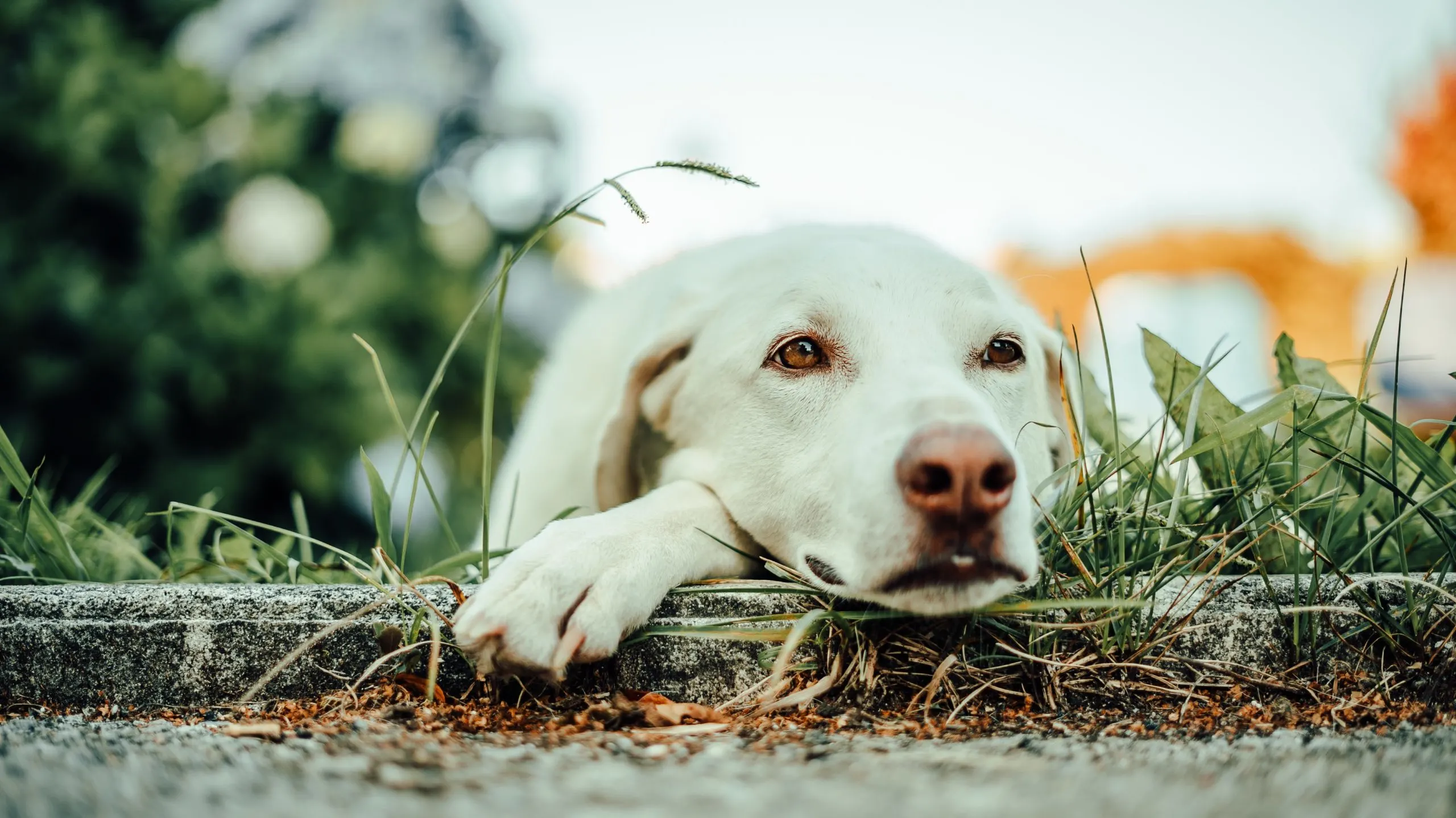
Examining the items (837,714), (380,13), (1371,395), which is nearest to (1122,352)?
(380,13)

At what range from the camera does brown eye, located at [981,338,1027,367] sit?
93.3 inches

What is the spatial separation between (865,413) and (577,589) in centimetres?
70

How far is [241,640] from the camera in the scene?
1.82 meters

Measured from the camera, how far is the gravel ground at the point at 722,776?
106 cm

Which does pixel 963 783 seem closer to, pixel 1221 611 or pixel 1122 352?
pixel 1221 611

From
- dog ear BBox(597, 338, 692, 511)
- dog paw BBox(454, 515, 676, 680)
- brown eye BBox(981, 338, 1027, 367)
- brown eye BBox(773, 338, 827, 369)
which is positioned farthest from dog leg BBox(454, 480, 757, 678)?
brown eye BBox(981, 338, 1027, 367)

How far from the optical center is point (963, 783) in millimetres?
1162

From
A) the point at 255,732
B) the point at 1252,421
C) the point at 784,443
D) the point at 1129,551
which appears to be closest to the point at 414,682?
the point at 255,732

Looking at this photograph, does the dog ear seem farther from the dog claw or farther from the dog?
the dog claw

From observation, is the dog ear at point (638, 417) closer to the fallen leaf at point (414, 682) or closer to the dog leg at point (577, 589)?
the dog leg at point (577, 589)

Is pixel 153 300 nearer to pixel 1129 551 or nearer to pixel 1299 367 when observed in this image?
pixel 1129 551

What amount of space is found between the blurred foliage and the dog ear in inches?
153

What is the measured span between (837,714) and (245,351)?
5.73 metres

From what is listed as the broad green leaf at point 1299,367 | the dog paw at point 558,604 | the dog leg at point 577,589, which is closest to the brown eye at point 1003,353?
the broad green leaf at point 1299,367
